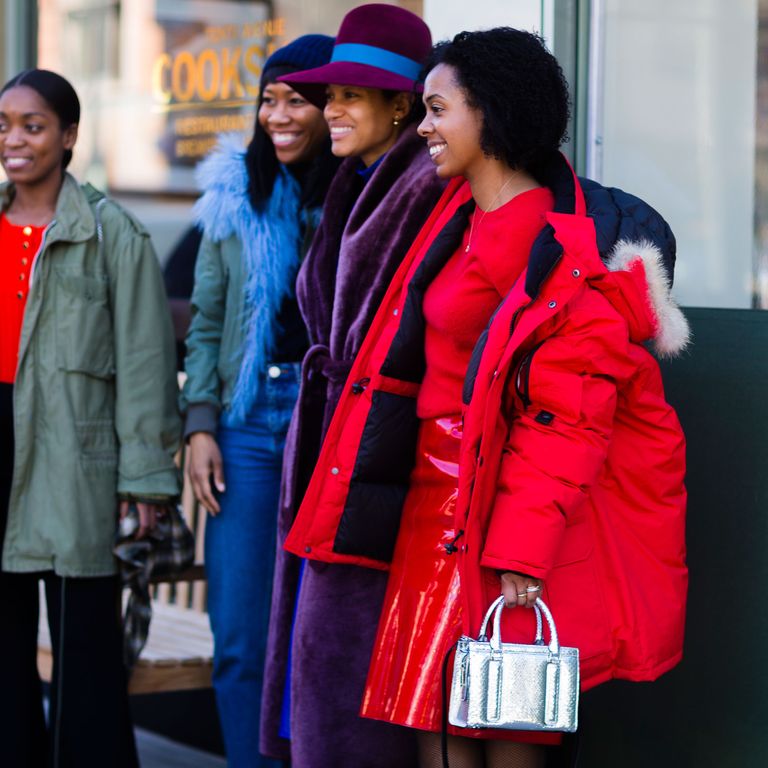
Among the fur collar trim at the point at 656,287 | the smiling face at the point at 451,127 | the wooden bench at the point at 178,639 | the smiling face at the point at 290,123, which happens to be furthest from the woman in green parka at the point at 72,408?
the fur collar trim at the point at 656,287

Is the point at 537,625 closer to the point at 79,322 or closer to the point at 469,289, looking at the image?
the point at 469,289

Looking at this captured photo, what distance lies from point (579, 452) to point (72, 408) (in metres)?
1.65

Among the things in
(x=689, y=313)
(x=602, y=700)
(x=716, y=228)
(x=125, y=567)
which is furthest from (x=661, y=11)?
(x=125, y=567)

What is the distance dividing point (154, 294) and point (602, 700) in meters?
1.61

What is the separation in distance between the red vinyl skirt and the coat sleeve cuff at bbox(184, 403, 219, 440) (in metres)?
0.90

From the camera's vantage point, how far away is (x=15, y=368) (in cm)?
380

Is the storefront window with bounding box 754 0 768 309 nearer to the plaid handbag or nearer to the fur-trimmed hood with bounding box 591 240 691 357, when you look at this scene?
the fur-trimmed hood with bounding box 591 240 691 357

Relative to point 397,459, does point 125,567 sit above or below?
below

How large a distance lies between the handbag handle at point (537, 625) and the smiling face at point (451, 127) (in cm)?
91

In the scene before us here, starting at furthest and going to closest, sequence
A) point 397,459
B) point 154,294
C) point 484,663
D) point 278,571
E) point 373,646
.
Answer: point 154,294 → point 278,571 → point 373,646 → point 397,459 → point 484,663

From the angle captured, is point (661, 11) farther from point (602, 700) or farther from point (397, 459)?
point (602, 700)

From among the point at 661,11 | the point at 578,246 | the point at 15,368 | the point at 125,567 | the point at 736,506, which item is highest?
the point at 661,11

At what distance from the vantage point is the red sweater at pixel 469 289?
2.91m

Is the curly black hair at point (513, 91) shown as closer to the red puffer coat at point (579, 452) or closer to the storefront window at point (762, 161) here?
the red puffer coat at point (579, 452)
